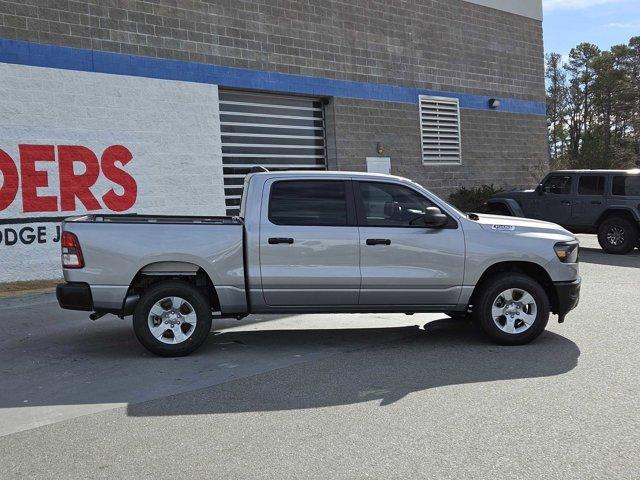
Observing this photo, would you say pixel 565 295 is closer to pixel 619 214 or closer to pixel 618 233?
pixel 618 233

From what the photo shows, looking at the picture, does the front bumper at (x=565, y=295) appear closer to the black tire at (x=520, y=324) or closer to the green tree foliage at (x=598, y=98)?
the black tire at (x=520, y=324)

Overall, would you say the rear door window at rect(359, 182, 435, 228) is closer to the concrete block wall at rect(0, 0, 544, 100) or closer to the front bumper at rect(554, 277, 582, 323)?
the front bumper at rect(554, 277, 582, 323)

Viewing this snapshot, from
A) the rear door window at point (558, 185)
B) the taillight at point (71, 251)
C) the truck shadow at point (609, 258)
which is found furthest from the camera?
the rear door window at point (558, 185)

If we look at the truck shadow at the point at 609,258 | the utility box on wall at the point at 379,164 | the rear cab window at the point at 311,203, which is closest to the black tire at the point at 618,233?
the truck shadow at the point at 609,258

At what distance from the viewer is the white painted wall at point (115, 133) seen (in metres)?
11.3

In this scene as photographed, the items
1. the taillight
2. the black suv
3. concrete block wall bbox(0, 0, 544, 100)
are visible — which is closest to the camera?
the taillight

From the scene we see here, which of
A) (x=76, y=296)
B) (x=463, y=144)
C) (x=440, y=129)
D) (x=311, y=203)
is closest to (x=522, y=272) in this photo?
(x=311, y=203)

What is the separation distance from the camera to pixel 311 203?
6.82 m

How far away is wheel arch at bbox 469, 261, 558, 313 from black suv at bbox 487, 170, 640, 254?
28.1ft

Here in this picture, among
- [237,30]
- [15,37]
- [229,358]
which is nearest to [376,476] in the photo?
[229,358]

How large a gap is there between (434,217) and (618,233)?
979 centimetres

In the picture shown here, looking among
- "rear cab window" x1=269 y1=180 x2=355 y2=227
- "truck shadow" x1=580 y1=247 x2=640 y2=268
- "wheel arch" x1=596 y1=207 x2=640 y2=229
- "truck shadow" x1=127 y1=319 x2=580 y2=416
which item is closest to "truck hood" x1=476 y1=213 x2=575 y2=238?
"truck shadow" x1=127 y1=319 x2=580 y2=416

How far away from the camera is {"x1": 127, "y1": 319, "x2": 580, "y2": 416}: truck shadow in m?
5.09

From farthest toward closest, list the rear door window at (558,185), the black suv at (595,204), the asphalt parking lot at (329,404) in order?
the rear door window at (558,185)
the black suv at (595,204)
the asphalt parking lot at (329,404)
